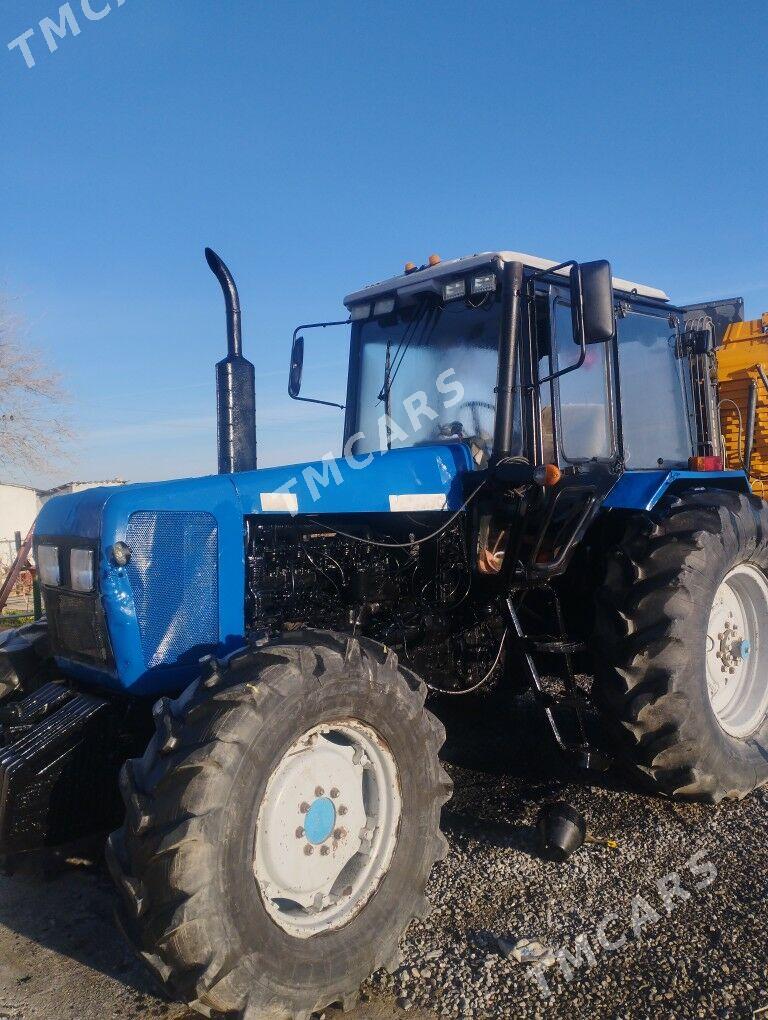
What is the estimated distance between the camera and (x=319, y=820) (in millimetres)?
2619

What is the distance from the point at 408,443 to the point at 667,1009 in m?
2.78

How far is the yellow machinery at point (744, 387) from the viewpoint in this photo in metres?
6.58

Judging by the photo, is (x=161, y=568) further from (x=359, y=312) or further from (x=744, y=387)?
(x=744, y=387)

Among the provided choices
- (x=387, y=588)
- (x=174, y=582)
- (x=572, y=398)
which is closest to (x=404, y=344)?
(x=572, y=398)

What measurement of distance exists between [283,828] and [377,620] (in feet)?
4.42

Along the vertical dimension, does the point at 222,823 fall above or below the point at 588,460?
below

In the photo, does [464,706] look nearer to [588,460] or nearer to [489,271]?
[588,460]

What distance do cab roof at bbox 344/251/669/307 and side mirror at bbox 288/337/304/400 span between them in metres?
0.38

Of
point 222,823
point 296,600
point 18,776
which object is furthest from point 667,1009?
point 18,776

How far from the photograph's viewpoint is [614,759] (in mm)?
3854

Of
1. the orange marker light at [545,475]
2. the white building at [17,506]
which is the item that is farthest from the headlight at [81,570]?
the white building at [17,506]

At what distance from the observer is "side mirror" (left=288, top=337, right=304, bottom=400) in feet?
15.6

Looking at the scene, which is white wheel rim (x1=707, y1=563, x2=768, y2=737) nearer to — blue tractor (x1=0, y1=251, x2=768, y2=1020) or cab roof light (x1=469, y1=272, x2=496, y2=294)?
blue tractor (x1=0, y1=251, x2=768, y2=1020)

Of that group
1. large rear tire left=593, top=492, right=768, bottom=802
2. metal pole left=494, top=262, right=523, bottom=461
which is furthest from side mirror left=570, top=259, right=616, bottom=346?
large rear tire left=593, top=492, right=768, bottom=802
